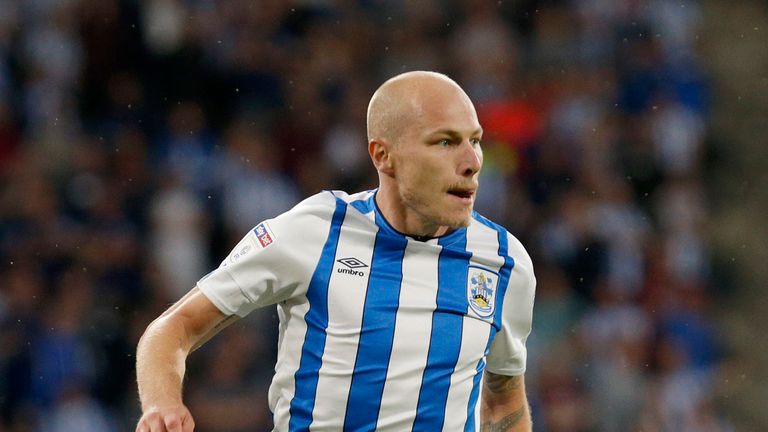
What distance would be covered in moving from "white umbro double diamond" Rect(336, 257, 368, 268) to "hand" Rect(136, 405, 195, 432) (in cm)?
71

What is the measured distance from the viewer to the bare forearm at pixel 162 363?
3.42m

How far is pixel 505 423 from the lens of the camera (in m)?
4.19

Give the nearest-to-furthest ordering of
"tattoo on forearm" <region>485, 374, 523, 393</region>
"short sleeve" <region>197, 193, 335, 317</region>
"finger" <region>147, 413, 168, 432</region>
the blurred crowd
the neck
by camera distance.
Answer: "finger" <region>147, 413, 168, 432</region>
"short sleeve" <region>197, 193, 335, 317</region>
the neck
"tattoo on forearm" <region>485, 374, 523, 393</region>
the blurred crowd

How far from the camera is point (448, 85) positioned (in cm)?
380

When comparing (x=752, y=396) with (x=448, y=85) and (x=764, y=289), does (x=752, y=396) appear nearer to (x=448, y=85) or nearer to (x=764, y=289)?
(x=764, y=289)

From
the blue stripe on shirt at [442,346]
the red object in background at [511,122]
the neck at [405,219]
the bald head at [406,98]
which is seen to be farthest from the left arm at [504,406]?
the red object in background at [511,122]

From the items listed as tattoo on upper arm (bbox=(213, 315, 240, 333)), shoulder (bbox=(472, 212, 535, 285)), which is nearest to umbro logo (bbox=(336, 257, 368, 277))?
tattoo on upper arm (bbox=(213, 315, 240, 333))

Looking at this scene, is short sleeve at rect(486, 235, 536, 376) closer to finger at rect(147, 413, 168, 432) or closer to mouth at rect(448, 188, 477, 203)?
mouth at rect(448, 188, 477, 203)

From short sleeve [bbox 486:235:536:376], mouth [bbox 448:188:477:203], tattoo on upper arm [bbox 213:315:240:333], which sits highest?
mouth [bbox 448:188:477:203]

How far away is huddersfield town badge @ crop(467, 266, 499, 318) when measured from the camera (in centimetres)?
388

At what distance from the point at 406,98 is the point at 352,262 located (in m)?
0.51

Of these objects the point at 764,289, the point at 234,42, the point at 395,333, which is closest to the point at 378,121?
the point at 395,333

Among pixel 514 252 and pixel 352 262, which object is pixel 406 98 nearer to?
pixel 352 262

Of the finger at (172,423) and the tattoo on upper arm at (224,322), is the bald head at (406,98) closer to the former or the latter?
the tattoo on upper arm at (224,322)
